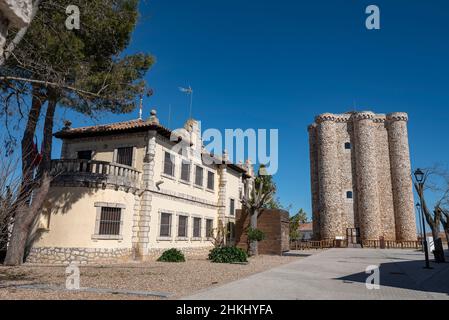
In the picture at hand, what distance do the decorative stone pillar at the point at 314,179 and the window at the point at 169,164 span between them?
30.3m

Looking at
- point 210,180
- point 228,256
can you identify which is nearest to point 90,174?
point 228,256

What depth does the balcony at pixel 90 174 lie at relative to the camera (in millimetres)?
16936

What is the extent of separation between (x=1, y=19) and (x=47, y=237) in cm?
1387

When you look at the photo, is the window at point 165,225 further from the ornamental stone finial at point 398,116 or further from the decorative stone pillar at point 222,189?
the ornamental stone finial at point 398,116

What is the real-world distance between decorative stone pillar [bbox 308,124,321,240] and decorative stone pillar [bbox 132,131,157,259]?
107 ft

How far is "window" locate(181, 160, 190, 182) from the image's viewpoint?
896 inches

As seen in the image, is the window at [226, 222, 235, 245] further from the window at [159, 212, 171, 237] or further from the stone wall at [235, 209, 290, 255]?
the window at [159, 212, 171, 237]

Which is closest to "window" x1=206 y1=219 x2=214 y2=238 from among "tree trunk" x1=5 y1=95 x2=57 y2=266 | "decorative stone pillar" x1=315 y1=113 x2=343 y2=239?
"tree trunk" x1=5 y1=95 x2=57 y2=266

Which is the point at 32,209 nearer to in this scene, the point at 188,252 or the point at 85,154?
the point at 85,154

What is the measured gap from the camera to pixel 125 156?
64.6ft

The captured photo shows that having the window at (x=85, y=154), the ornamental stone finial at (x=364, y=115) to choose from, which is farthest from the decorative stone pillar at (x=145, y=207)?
the ornamental stone finial at (x=364, y=115)

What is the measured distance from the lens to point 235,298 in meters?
8.08
